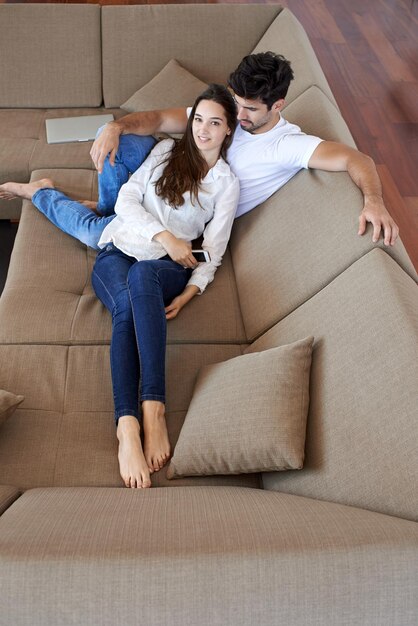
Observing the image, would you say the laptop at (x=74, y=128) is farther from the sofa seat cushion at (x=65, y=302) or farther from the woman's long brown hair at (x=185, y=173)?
the woman's long brown hair at (x=185, y=173)

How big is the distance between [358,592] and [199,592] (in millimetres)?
292

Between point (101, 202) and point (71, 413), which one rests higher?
point (101, 202)

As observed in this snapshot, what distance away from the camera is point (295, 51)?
2.72 metres

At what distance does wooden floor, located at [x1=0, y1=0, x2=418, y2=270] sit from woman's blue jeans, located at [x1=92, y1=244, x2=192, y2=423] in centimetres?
143

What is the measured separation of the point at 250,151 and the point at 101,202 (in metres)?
0.58

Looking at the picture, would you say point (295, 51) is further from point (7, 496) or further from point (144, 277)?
point (7, 496)

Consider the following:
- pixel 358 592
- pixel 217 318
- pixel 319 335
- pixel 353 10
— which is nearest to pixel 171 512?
pixel 358 592

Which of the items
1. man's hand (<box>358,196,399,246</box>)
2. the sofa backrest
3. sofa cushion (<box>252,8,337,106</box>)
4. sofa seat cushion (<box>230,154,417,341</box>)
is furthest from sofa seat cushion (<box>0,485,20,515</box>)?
the sofa backrest

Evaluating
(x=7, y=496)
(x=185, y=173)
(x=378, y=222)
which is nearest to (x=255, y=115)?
(x=185, y=173)

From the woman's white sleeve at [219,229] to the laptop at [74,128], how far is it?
0.91m

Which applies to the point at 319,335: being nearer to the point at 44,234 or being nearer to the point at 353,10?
the point at 44,234

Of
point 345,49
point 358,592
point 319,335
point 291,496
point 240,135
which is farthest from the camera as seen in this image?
point 345,49

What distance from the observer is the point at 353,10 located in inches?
202

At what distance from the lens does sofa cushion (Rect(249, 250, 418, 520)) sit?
54.5 inches
